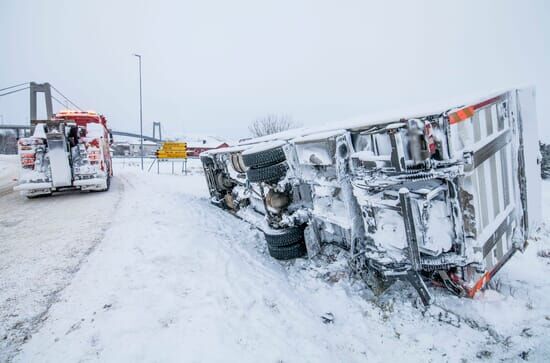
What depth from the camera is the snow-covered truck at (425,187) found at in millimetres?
2031

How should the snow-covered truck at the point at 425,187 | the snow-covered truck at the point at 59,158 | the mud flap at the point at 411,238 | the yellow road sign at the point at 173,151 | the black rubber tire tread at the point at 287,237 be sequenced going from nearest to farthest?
the snow-covered truck at the point at 425,187, the mud flap at the point at 411,238, the black rubber tire tread at the point at 287,237, the snow-covered truck at the point at 59,158, the yellow road sign at the point at 173,151

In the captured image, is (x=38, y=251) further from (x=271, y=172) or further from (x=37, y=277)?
(x=271, y=172)

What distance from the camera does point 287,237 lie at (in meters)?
3.38

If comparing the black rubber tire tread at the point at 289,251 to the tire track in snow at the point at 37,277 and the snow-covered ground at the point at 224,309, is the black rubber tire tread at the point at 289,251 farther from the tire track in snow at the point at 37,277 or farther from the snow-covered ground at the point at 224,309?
the tire track in snow at the point at 37,277

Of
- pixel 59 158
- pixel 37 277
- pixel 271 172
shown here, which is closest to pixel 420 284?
pixel 271 172

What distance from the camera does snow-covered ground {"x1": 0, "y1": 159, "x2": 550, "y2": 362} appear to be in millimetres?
1910

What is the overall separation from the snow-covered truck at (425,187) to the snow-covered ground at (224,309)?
0.91ft

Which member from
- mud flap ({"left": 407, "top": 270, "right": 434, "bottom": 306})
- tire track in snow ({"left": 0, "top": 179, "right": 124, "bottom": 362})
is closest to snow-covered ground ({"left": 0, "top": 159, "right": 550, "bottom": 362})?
tire track in snow ({"left": 0, "top": 179, "right": 124, "bottom": 362})

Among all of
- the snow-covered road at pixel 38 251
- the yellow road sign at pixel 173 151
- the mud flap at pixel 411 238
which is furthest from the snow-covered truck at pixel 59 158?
the yellow road sign at pixel 173 151

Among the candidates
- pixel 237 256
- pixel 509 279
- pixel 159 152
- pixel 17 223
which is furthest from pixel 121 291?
pixel 159 152

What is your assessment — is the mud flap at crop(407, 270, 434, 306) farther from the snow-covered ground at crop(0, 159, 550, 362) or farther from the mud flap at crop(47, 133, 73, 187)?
the mud flap at crop(47, 133, 73, 187)

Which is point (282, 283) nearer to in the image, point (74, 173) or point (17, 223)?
point (17, 223)

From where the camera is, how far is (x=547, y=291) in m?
2.63

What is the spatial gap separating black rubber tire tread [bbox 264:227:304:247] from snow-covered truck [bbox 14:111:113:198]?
19.0 ft
